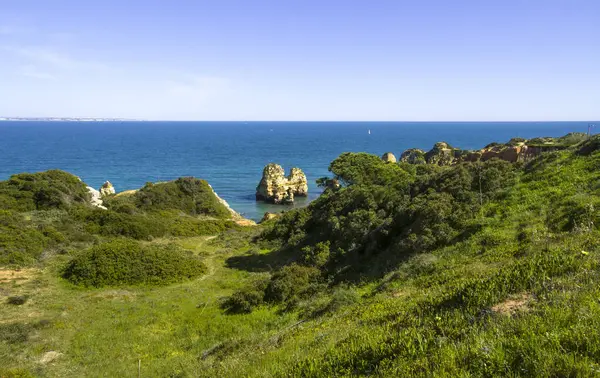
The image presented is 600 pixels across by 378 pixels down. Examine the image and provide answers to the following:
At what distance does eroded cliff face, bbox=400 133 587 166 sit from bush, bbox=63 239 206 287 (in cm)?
2559

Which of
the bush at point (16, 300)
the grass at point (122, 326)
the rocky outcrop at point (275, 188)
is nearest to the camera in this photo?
the grass at point (122, 326)

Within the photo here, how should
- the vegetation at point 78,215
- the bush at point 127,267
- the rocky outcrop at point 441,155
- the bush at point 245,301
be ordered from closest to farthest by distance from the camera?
the bush at point 245,301 < the bush at point 127,267 < the vegetation at point 78,215 < the rocky outcrop at point 441,155

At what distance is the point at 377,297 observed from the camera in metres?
13.0

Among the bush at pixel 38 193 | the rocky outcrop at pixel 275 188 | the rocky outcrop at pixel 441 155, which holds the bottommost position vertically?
the rocky outcrop at pixel 275 188

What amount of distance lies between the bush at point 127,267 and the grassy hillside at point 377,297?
399 millimetres

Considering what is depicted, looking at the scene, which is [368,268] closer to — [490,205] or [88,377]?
[490,205]

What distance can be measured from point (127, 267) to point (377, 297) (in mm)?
23782

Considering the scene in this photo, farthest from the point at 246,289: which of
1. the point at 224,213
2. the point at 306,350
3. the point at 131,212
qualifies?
the point at 224,213

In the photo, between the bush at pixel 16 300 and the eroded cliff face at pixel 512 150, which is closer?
the bush at pixel 16 300

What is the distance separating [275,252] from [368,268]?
16093 millimetres

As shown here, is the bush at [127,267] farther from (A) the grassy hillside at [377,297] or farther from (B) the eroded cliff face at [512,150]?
(B) the eroded cliff face at [512,150]

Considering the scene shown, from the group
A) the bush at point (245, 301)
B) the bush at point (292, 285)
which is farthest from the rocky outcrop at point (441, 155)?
the bush at point (245, 301)

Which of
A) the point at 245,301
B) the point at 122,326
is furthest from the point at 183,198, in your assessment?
the point at 245,301

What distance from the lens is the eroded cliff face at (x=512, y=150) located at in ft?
130
